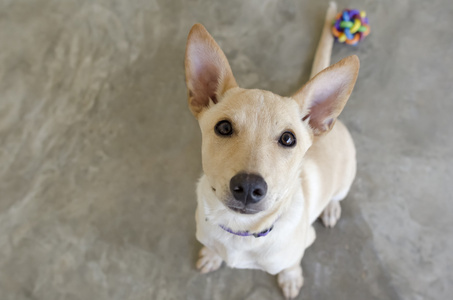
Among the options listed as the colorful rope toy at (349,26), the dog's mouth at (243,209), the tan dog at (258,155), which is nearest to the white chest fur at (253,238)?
the tan dog at (258,155)

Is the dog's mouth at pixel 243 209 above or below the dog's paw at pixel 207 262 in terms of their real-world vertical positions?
above

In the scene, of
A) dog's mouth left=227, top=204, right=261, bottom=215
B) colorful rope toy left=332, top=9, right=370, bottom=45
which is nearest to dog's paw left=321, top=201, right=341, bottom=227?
dog's mouth left=227, top=204, right=261, bottom=215

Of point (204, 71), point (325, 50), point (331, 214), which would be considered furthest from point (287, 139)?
point (325, 50)

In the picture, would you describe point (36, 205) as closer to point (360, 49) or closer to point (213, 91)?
point (213, 91)

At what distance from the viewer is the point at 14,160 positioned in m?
2.83

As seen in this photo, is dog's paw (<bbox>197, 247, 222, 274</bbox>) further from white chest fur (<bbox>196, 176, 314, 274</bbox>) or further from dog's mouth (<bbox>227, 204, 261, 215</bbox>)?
dog's mouth (<bbox>227, 204, 261, 215</bbox>)

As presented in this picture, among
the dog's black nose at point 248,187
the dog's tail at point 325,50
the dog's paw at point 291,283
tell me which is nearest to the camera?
the dog's black nose at point 248,187

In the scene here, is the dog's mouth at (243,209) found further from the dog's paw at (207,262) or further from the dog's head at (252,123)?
the dog's paw at (207,262)

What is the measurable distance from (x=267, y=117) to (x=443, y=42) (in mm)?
2736

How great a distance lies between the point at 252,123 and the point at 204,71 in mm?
426

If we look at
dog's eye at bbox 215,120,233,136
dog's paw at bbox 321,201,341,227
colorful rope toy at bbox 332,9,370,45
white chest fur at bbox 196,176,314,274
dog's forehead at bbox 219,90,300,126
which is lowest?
dog's paw at bbox 321,201,341,227

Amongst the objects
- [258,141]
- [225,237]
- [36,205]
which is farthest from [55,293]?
[258,141]

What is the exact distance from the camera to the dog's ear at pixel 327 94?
147 centimetres

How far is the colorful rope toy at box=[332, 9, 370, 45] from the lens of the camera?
9.41ft
